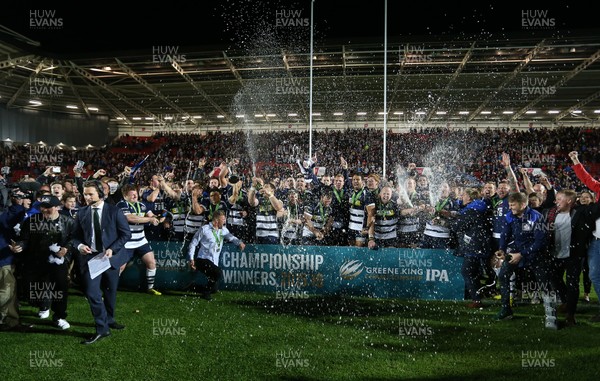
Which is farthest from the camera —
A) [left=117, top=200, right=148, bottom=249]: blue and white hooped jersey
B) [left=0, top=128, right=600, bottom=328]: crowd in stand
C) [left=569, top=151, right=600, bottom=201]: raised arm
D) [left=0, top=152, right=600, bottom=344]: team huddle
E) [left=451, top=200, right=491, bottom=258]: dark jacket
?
[left=117, top=200, right=148, bottom=249]: blue and white hooped jersey

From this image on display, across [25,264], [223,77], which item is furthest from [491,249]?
[223,77]

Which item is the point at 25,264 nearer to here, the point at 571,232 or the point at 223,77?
the point at 571,232

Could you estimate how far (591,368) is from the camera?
4.45 meters

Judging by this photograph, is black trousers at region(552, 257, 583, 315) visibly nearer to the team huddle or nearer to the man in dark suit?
the team huddle

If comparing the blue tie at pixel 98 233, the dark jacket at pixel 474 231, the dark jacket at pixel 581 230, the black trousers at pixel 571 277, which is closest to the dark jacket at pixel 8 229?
the blue tie at pixel 98 233

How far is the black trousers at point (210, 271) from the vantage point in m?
7.39

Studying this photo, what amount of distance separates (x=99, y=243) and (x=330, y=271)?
3733mm

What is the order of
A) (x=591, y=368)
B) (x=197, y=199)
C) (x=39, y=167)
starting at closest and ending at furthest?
(x=591, y=368) < (x=197, y=199) < (x=39, y=167)

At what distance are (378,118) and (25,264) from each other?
87.1 ft

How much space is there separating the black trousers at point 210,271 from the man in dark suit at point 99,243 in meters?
1.95

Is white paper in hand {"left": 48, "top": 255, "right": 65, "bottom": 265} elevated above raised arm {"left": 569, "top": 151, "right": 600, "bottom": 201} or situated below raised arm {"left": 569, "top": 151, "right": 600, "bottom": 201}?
below

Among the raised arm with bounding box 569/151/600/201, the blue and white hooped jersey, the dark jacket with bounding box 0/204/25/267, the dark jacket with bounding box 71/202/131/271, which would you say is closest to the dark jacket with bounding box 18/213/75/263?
the dark jacket with bounding box 0/204/25/267

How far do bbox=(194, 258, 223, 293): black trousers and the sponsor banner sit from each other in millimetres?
326

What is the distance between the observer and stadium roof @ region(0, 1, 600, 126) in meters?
16.1
